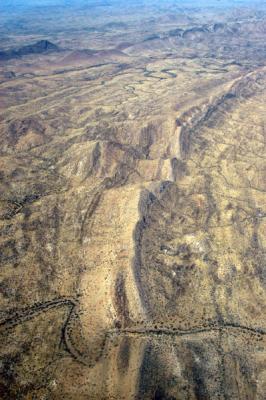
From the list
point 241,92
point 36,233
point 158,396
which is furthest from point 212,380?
point 241,92

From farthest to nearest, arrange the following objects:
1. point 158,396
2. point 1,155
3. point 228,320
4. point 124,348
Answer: point 1,155, point 228,320, point 124,348, point 158,396

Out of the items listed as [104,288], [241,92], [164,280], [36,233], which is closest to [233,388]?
[164,280]

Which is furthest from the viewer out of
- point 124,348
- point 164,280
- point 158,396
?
point 164,280

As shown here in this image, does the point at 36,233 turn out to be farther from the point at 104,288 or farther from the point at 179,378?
the point at 179,378

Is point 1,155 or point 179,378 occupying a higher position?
point 1,155

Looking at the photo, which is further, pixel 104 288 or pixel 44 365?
pixel 104 288

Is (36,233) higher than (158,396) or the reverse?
higher

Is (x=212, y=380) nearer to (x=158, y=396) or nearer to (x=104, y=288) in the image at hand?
(x=158, y=396)
